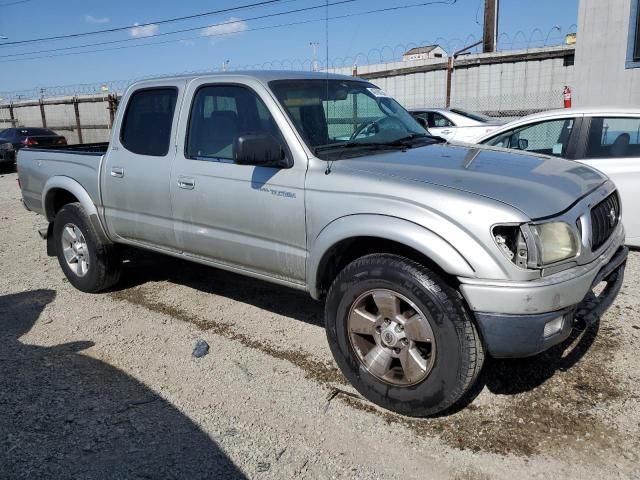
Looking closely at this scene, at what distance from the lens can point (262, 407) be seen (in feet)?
11.3

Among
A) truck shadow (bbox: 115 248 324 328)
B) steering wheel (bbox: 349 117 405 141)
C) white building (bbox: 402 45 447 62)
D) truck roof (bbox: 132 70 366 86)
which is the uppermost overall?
white building (bbox: 402 45 447 62)

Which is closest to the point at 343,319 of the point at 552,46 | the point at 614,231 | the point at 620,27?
the point at 614,231

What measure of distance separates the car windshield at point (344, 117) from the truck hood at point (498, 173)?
22 cm

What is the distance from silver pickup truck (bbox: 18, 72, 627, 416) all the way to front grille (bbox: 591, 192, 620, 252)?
0.06 ft

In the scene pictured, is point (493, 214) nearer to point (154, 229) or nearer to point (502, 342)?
point (502, 342)

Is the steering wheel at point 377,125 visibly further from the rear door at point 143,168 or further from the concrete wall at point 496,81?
the concrete wall at point 496,81

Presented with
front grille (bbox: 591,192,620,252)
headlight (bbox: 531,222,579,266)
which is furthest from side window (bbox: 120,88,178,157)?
front grille (bbox: 591,192,620,252)

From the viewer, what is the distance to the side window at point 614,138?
5859mm

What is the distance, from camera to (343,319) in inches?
133

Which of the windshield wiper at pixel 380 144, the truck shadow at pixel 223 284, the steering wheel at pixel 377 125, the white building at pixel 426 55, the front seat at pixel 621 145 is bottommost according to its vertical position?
the truck shadow at pixel 223 284

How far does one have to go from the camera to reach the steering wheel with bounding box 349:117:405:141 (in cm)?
402

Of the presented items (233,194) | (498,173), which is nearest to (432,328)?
(498,173)

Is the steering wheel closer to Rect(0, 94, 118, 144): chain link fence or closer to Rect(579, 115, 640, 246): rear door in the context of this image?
Rect(579, 115, 640, 246): rear door

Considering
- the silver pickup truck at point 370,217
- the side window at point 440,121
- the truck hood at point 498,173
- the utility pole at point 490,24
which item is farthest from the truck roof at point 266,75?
the utility pole at point 490,24
